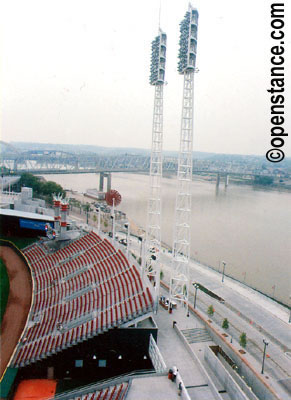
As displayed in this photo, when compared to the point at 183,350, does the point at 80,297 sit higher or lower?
higher

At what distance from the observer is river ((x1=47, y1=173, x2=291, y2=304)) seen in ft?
76.1

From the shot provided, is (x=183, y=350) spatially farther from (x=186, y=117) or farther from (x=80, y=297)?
(x=186, y=117)

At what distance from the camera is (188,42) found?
46.6ft

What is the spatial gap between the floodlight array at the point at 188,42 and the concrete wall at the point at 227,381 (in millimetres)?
10536

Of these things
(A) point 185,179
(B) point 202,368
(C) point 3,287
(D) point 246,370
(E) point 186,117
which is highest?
(E) point 186,117

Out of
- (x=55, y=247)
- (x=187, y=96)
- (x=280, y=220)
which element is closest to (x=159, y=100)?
(x=187, y=96)

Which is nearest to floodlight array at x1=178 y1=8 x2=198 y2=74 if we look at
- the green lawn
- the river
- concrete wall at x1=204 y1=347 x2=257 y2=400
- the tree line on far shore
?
concrete wall at x1=204 y1=347 x2=257 y2=400

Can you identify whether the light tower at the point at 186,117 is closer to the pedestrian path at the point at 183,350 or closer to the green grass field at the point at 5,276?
the pedestrian path at the point at 183,350

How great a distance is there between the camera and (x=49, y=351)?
1134cm

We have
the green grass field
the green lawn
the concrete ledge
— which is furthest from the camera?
the green grass field

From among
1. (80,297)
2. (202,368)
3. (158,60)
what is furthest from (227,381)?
(158,60)

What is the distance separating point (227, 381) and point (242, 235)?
25363 millimetres

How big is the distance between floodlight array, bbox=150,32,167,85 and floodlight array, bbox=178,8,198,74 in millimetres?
2317

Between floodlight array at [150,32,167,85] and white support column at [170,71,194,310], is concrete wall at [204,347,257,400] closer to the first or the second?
white support column at [170,71,194,310]
